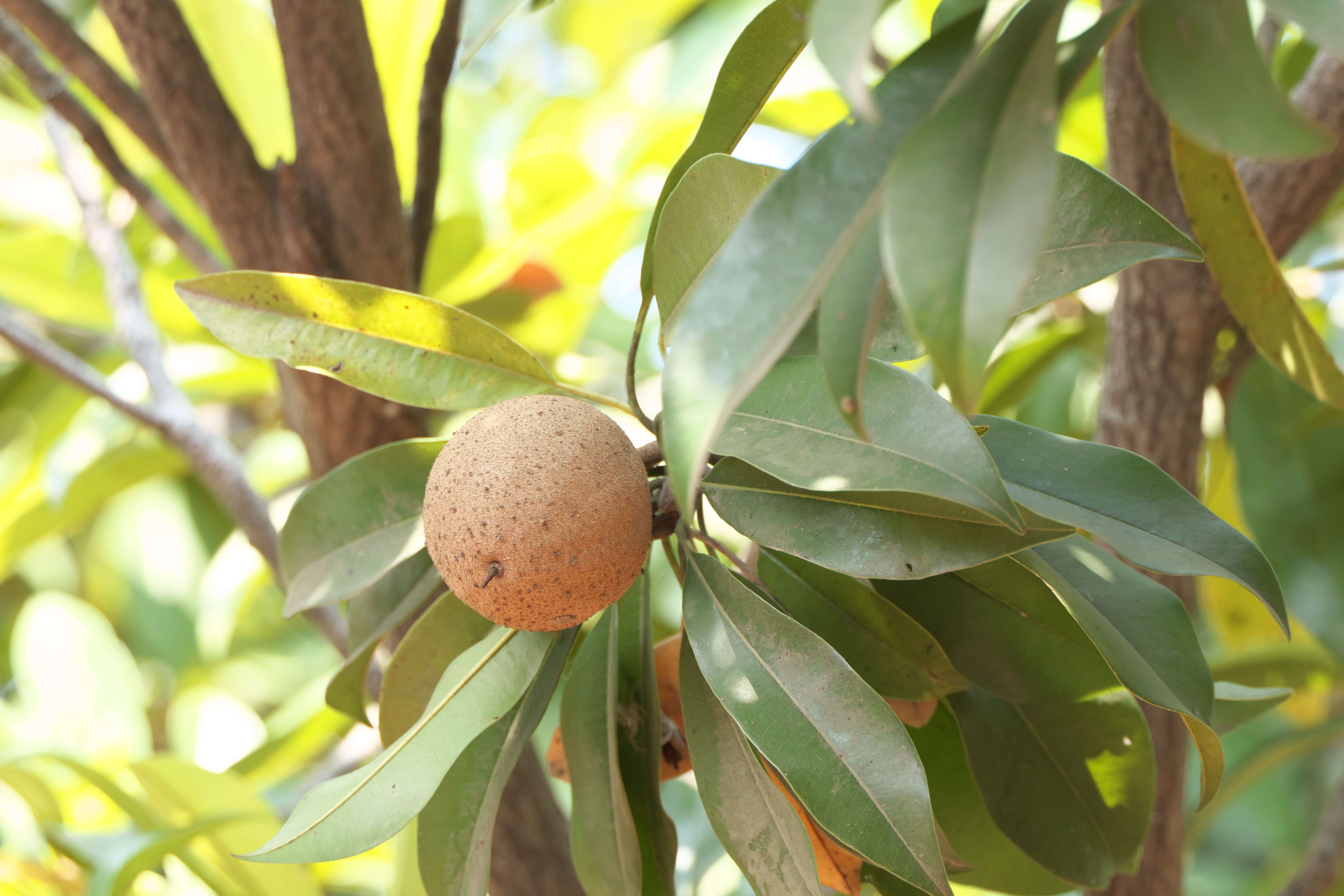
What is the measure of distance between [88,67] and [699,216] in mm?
533

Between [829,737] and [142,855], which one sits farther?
[142,855]

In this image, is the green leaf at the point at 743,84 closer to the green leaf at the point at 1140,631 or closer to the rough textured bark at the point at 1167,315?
the green leaf at the point at 1140,631

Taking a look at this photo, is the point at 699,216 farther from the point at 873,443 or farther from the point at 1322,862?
the point at 1322,862

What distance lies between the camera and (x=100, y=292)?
51.3 inches

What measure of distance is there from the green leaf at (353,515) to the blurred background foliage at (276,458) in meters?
0.17

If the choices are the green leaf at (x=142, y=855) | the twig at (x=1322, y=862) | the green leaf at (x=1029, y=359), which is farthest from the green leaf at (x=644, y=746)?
the twig at (x=1322, y=862)

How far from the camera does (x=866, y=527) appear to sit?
0.42 metres

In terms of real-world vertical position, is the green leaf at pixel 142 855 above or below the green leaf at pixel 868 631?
below

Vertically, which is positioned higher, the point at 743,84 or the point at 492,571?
the point at 743,84

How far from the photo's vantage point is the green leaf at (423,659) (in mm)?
539

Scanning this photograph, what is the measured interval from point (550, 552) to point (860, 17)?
25cm

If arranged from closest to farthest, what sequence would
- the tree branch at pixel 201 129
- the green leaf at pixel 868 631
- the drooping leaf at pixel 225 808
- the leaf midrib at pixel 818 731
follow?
1. the leaf midrib at pixel 818 731
2. the green leaf at pixel 868 631
3. the tree branch at pixel 201 129
4. the drooping leaf at pixel 225 808

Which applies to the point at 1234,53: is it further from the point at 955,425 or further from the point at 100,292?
the point at 100,292

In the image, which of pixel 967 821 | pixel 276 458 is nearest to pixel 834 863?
pixel 967 821
